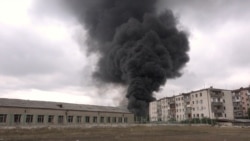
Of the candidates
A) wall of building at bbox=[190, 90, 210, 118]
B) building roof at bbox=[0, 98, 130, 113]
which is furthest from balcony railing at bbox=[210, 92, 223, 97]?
building roof at bbox=[0, 98, 130, 113]

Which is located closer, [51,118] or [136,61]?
[51,118]

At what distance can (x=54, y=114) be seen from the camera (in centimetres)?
4788

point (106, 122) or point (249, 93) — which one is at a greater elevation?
point (249, 93)

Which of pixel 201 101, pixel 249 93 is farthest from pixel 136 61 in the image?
pixel 249 93

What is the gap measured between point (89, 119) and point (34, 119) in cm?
1309

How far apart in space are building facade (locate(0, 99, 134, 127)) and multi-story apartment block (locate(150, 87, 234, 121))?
31491 mm

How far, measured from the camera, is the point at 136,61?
5431 cm

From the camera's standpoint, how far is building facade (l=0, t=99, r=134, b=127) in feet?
137

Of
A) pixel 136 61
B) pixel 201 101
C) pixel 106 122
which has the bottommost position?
pixel 106 122

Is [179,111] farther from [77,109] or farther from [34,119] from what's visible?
[34,119]

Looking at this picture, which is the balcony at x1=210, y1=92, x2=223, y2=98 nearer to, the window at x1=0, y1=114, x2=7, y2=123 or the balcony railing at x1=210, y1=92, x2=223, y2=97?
the balcony railing at x1=210, y1=92, x2=223, y2=97

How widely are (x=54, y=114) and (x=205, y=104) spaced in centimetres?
5216

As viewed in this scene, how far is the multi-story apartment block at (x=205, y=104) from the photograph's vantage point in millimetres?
78750

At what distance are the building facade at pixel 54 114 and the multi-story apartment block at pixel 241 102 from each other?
2017 inches
